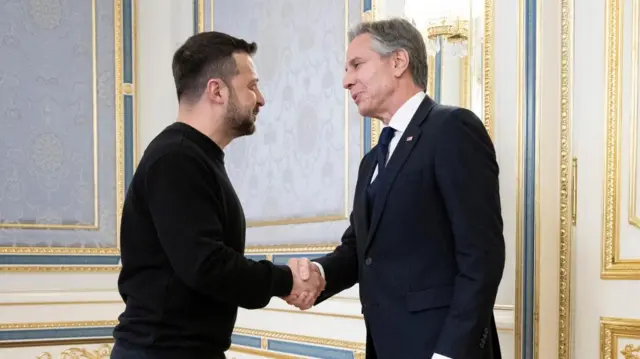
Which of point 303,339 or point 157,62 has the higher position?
point 157,62

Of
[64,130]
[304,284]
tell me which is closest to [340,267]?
[304,284]

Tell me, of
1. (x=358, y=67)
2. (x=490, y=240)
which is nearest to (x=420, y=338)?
(x=490, y=240)

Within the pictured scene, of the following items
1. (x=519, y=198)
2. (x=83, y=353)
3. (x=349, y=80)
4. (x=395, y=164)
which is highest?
(x=349, y=80)

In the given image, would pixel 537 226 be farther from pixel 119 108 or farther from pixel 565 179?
pixel 119 108

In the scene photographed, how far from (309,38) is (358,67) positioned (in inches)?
71.3

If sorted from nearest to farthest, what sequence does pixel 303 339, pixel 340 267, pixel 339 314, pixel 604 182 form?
1. pixel 340 267
2. pixel 604 182
3. pixel 339 314
4. pixel 303 339

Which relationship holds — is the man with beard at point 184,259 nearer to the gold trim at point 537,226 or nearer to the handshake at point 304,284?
the handshake at point 304,284

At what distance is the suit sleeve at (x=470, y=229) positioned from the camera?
2.04 meters

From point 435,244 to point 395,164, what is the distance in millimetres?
239

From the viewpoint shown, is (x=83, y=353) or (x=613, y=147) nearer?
(x=613, y=147)

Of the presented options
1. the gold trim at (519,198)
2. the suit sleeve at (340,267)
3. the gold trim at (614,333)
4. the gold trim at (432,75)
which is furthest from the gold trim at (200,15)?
the gold trim at (614,333)

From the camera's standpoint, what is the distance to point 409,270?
2.17 m

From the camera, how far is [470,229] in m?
2.06

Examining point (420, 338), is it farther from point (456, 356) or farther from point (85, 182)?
point (85, 182)
